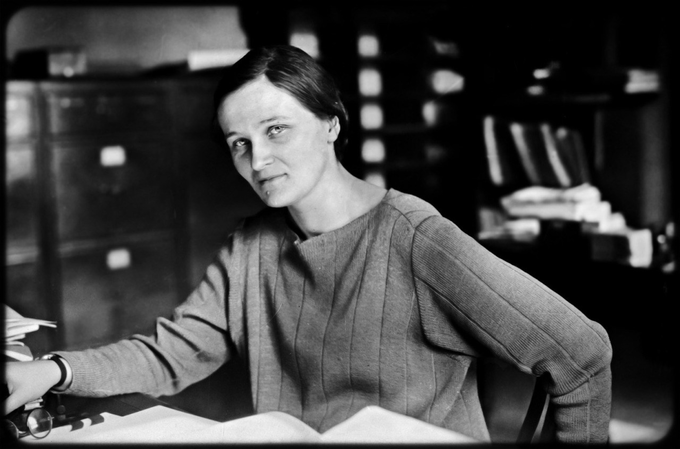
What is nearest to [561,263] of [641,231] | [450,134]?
[641,231]

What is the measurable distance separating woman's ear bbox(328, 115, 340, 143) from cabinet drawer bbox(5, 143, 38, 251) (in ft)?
2.44

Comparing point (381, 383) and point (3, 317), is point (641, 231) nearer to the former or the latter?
point (381, 383)

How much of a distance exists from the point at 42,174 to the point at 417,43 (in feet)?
3.36

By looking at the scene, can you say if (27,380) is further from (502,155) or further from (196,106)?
(502,155)

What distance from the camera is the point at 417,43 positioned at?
96cm

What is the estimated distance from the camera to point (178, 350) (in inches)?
41.7

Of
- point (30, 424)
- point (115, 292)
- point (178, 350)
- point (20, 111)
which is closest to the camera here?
point (30, 424)

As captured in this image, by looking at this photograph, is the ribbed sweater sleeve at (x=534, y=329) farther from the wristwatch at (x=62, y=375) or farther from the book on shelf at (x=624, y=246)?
the wristwatch at (x=62, y=375)

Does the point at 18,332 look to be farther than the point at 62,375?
Yes

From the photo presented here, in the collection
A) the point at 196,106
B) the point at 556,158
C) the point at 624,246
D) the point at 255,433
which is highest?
the point at 196,106

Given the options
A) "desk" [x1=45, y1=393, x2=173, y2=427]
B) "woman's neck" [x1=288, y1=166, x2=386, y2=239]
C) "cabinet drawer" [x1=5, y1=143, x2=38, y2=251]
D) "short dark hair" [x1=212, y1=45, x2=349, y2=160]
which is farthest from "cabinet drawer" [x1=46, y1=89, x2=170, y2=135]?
"desk" [x1=45, y1=393, x2=173, y2=427]

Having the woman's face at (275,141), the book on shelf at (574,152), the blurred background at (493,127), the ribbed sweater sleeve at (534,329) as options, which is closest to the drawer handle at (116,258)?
the blurred background at (493,127)

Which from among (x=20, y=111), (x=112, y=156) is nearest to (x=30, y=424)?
(x=112, y=156)

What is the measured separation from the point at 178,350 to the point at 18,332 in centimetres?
29
